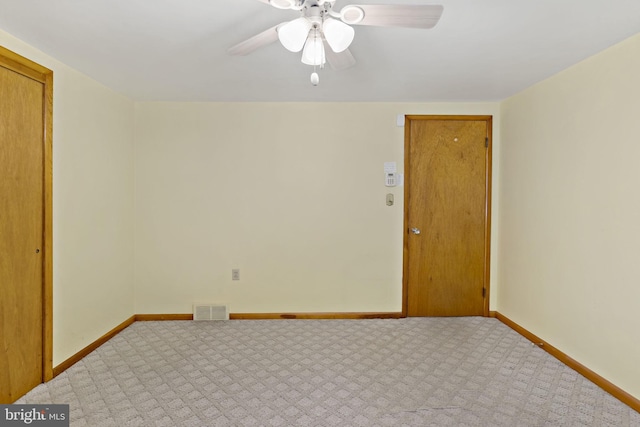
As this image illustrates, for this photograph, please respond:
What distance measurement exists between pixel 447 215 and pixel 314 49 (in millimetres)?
2531

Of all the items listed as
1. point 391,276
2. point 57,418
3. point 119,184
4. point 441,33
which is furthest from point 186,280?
point 441,33

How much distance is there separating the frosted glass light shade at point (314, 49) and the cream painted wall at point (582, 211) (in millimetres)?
1972

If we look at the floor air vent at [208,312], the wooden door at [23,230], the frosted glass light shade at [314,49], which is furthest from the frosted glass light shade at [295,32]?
the floor air vent at [208,312]

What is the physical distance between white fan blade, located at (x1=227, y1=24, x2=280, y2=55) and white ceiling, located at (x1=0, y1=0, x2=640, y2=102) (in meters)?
0.18

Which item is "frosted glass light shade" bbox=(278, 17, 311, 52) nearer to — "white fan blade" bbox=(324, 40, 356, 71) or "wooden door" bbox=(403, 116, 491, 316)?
"white fan blade" bbox=(324, 40, 356, 71)

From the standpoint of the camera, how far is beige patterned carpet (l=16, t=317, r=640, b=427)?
1996mm

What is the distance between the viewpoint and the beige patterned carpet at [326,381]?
200 centimetres

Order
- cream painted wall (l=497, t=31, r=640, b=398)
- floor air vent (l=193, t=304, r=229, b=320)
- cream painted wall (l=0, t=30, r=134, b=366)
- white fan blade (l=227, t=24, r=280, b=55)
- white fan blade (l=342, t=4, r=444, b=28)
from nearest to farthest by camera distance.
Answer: white fan blade (l=342, t=4, r=444, b=28) → white fan blade (l=227, t=24, r=280, b=55) → cream painted wall (l=497, t=31, r=640, b=398) → cream painted wall (l=0, t=30, r=134, b=366) → floor air vent (l=193, t=304, r=229, b=320)

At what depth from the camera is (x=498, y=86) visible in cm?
296

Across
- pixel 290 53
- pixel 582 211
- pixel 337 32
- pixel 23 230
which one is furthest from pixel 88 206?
pixel 582 211

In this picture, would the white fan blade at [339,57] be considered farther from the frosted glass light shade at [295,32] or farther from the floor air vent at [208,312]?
the floor air vent at [208,312]

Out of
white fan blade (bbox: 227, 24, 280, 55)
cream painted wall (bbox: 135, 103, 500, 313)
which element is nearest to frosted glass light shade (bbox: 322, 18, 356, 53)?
white fan blade (bbox: 227, 24, 280, 55)

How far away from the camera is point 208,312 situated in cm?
346

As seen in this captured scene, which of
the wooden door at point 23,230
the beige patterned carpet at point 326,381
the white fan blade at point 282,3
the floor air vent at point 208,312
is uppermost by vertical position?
the white fan blade at point 282,3
